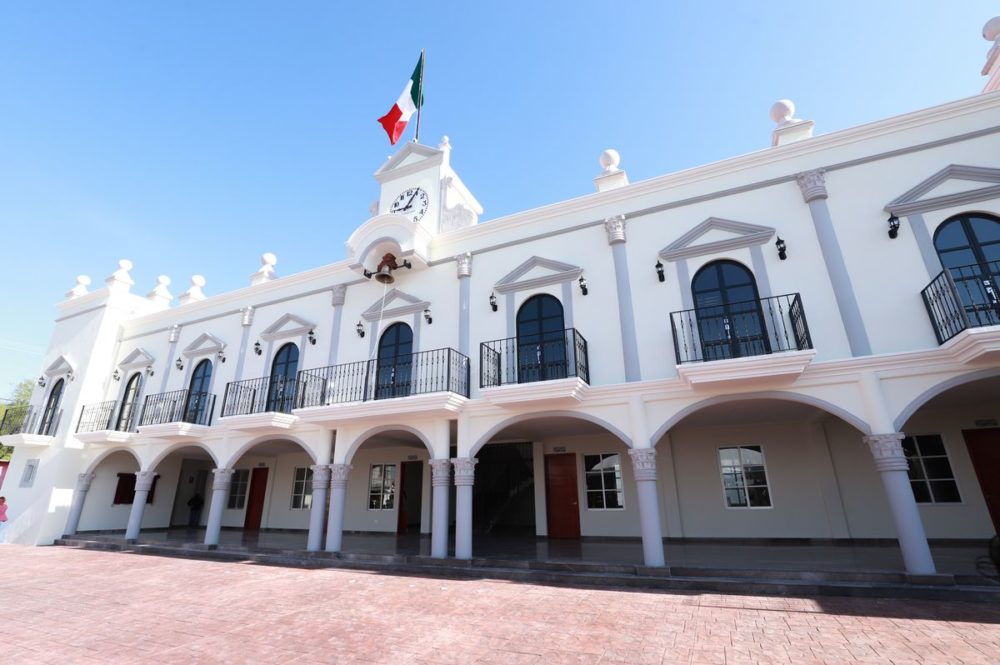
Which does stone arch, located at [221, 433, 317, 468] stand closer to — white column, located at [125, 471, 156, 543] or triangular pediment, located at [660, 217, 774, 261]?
white column, located at [125, 471, 156, 543]

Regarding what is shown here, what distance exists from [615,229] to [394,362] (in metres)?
5.93

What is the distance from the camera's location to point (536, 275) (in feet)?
32.8

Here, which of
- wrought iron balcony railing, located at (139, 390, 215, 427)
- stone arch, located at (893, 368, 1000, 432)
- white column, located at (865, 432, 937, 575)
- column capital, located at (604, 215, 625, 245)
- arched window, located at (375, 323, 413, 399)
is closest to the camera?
white column, located at (865, 432, 937, 575)

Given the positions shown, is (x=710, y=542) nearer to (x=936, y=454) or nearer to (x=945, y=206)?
(x=936, y=454)

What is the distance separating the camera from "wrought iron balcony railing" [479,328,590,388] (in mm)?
8805

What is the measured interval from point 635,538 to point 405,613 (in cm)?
634

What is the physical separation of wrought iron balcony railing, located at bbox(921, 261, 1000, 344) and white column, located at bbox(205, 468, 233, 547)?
14702mm

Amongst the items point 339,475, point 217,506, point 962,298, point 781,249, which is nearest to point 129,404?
point 217,506

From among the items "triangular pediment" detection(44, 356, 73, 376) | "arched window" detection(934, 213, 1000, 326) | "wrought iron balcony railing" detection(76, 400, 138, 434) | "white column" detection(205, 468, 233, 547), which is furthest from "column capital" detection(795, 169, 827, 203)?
"triangular pediment" detection(44, 356, 73, 376)

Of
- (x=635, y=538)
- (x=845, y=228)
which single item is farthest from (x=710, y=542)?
(x=845, y=228)

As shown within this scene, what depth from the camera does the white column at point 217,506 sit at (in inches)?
432

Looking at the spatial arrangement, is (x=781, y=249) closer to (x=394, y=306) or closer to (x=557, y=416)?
(x=557, y=416)

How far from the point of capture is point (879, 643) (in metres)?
4.30

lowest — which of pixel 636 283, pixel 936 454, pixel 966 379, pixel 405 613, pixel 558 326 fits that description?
pixel 405 613
